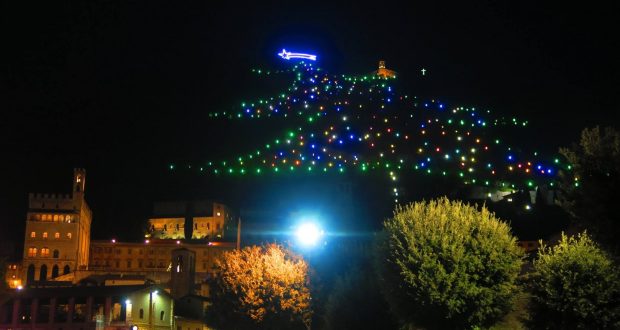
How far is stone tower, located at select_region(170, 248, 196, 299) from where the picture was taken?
6594 centimetres

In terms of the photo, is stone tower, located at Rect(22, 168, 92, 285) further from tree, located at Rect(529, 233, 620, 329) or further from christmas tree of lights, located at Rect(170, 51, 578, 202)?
tree, located at Rect(529, 233, 620, 329)

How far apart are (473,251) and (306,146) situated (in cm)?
6946

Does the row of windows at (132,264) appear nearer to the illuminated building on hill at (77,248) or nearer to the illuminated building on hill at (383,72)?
the illuminated building on hill at (77,248)

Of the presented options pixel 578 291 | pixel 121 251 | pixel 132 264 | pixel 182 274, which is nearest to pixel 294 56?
pixel 121 251

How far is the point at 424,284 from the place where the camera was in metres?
20.5

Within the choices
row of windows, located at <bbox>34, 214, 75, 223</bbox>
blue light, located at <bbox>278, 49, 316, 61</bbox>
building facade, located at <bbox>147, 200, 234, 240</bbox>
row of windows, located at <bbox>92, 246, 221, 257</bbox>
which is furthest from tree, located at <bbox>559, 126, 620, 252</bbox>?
blue light, located at <bbox>278, 49, 316, 61</bbox>

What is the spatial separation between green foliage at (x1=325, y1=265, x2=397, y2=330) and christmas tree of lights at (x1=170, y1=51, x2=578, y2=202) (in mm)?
46992

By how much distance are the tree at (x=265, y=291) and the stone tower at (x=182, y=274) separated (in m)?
32.4

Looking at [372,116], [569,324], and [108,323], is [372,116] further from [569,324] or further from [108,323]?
[569,324]

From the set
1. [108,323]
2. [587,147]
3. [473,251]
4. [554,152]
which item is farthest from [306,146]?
[587,147]

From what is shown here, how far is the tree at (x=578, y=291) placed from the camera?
18.3m

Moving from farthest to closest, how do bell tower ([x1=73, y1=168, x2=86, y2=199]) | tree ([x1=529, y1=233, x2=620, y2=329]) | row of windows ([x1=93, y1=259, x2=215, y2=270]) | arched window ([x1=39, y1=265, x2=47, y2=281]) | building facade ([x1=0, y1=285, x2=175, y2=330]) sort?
bell tower ([x1=73, y1=168, x2=86, y2=199]) < arched window ([x1=39, y1=265, x2=47, y2=281]) < row of windows ([x1=93, y1=259, x2=215, y2=270]) < building facade ([x1=0, y1=285, x2=175, y2=330]) < tree ([x1=529, y1=233, x2=620, y2=329])

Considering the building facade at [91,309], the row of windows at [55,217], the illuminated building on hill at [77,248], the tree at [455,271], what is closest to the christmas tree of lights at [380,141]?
the illuminated building on hill at [77,248]

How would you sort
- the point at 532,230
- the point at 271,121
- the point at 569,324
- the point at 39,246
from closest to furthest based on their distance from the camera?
the point at 569,324, the point at 532,230, the point at 39,246, the point at 271,121
